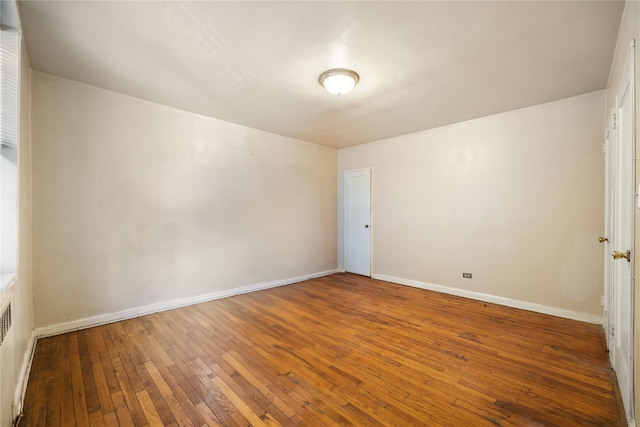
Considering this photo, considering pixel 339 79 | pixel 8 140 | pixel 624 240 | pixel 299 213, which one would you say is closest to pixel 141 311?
pixel 8 140

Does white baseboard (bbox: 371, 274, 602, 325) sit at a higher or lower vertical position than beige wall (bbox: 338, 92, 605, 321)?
lower

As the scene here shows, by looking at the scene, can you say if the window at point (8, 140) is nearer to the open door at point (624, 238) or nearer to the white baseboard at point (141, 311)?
the white baseboard at point (141, 311)

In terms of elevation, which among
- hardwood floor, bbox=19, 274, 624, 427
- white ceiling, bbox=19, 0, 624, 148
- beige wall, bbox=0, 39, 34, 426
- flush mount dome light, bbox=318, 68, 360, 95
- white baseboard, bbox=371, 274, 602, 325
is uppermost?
white ceiling, bbox=19, 0, 624, 148

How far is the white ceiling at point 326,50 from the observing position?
1.91 meters

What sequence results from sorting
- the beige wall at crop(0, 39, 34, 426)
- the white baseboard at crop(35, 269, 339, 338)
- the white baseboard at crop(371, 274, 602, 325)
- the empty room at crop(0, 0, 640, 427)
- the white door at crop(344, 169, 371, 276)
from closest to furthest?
the beige wall at crop(0, 39, 34, 426) < the empty room at crop(0, 0, 640, 427) < the white baseboard at crop(35, 269, 339, 338) < the white baseboard at crop(371, 274, 602, 325) < the white door at crop(344, 169, 371, 276)

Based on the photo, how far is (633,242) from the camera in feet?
5.25

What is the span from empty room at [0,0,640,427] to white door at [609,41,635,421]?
0.12ft

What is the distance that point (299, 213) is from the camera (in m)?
5.27

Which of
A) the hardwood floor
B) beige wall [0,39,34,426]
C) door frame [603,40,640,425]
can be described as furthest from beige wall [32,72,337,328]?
door frame [603,40,640,425]

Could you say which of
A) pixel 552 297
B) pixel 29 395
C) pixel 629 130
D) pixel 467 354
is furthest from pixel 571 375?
pixel 29 395

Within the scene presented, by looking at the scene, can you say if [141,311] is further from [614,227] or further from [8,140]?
[614,227]

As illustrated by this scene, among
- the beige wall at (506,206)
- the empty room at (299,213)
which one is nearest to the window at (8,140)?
the empty room at (299,213)

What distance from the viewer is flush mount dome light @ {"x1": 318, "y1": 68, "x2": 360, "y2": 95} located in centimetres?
267

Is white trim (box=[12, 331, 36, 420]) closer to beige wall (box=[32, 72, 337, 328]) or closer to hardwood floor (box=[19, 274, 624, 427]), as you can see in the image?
hardwood floor (box=[19, 274, 624, 427])
